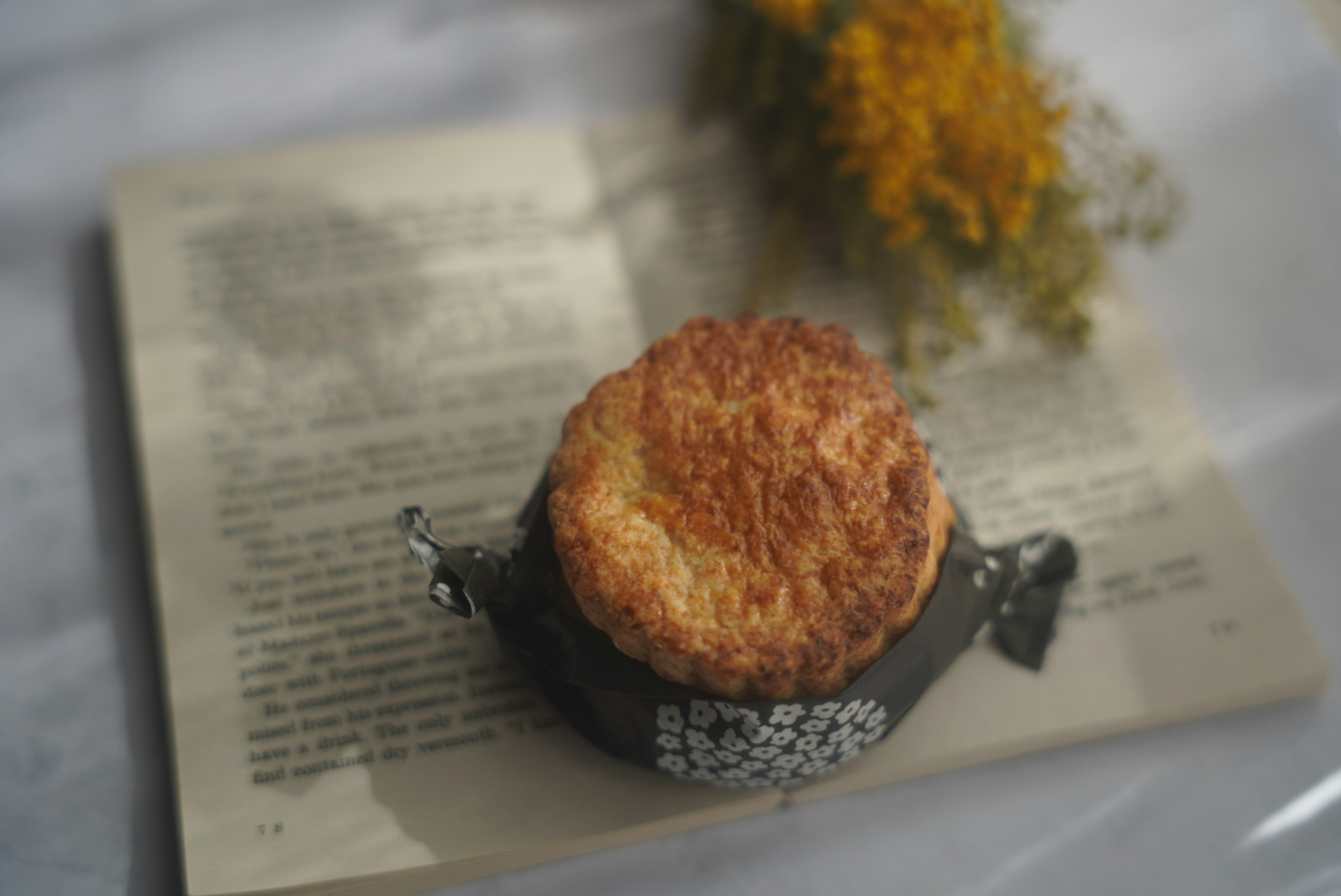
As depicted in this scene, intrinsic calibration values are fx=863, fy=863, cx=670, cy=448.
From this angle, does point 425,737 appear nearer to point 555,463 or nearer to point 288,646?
point 288,646

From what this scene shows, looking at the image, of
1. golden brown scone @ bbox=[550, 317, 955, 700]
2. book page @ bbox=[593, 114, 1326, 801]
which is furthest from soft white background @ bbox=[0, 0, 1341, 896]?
golden brown scone @ bbox=[550, 317, 955, 700]

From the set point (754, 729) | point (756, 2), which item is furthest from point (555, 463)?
point (756, 2)

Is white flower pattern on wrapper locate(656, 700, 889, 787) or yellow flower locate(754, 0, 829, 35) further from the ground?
yellow flower locate(754, 0, 829, 35)

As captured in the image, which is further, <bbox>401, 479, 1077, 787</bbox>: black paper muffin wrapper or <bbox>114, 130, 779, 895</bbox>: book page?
<bbox>114, 130, 779, 895</bbox>: book page

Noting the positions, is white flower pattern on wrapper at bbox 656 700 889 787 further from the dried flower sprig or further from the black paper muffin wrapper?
the dried flower sprig

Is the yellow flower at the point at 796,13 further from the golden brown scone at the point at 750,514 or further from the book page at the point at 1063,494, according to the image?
the golden brown scone at the point at 750,514

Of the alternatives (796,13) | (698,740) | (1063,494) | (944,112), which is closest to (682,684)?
(698,740)
